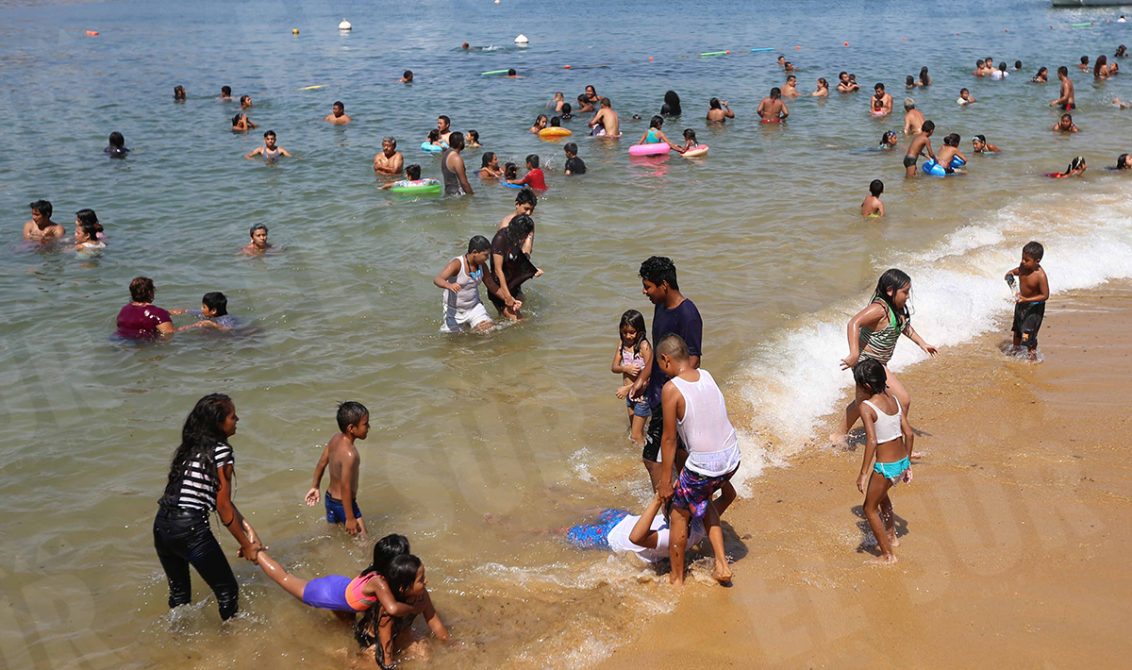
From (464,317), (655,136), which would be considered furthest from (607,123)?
(464,317)

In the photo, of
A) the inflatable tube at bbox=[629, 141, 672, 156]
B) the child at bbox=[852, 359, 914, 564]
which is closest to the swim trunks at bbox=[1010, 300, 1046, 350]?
the child at bbox=[852, 359, 914, 564]

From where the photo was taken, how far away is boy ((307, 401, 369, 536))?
6046 millimetres

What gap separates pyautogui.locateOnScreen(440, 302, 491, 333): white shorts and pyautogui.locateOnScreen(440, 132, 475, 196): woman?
5.48m

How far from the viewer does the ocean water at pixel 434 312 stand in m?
6.05

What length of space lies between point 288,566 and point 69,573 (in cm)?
150

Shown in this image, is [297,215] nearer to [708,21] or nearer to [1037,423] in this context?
[1037,423]

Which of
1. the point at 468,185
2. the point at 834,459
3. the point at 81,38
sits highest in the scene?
the point at 81,38

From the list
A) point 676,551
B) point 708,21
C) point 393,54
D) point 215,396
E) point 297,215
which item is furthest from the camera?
point 708,21

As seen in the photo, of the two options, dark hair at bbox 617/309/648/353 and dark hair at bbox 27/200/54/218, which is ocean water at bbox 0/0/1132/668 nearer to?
dark hair at bbox 27/200/54/218

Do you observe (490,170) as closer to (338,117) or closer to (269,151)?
(269,151)

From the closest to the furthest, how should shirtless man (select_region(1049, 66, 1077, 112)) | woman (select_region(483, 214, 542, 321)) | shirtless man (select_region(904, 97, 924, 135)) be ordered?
woman (select_region(483, 214, 542, 321)) → shirtless man (select_region(904, 97, 924, 135)) → shirtless man (select_region(1049, 66, 1077, 112))

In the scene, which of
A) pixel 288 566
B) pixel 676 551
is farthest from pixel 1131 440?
pixel 288 566

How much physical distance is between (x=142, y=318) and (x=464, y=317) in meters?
3.44

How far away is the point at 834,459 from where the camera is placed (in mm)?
7387
